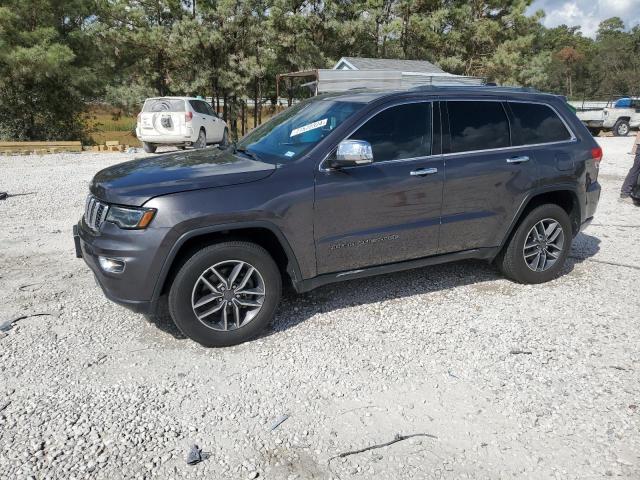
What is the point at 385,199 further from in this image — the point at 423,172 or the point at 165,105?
the point at 165,105

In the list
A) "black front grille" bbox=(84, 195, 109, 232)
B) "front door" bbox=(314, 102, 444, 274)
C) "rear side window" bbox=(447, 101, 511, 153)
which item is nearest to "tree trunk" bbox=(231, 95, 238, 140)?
"rear side window" bbox=(447, 101, 511, 153)

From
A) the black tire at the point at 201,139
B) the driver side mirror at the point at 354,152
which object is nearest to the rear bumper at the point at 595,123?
the black tire at the point at 201,139

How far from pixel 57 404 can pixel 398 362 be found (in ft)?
7.03

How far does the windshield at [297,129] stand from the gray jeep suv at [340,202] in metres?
0.02

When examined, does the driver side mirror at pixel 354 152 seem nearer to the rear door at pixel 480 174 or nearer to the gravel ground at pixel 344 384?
the rear door at pixel 480 174

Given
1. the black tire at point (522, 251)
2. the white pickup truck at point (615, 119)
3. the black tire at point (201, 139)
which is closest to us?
the black tire at point (522, 251)

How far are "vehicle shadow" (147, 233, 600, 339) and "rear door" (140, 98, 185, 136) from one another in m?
10.8

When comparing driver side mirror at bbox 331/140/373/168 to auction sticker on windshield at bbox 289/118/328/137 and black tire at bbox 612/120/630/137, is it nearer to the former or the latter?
auction sticker on windshield at bbox 289/118/328/137

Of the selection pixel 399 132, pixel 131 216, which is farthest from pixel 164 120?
pixel 131 216

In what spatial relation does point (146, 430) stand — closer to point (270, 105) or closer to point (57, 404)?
point (57, 404)

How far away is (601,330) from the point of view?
3.93 meters

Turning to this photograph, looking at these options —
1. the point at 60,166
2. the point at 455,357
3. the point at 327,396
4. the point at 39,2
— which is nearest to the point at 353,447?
the point at 327,396

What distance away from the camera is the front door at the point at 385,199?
3.73 m

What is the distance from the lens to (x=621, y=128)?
23625 millimetres
